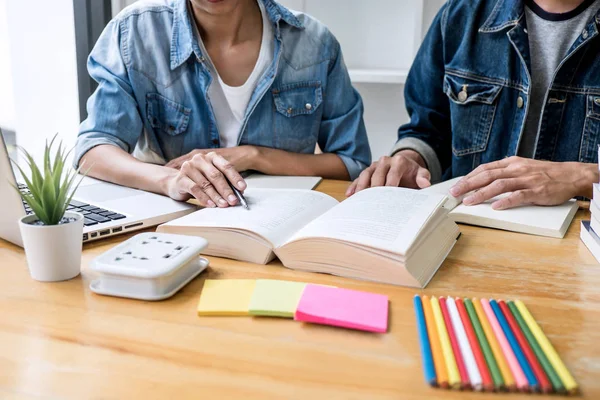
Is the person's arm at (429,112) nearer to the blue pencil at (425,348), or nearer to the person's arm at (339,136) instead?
the person's arm at (339,136)

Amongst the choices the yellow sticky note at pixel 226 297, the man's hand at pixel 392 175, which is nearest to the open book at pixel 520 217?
the man's hand at pixel 392 175

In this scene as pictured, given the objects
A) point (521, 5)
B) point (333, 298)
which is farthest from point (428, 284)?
point (521, 5)

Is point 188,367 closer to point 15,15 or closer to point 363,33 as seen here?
point 363,33

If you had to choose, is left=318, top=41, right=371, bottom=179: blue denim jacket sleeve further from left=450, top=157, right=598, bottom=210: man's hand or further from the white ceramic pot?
the white ceramic pot

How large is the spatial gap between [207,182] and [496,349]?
0.61 m

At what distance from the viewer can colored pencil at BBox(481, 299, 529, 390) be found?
542 mm

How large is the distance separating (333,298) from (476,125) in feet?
3.34

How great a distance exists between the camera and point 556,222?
1022mm

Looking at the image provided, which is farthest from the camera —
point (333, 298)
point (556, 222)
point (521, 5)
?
point (521, 5)

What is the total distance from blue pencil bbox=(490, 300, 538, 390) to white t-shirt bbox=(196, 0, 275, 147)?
92 cm

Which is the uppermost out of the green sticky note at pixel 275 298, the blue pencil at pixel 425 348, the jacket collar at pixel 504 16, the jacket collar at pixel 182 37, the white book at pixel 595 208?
the jacket collar at pixel 504 16

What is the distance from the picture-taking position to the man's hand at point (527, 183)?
1.08 meters

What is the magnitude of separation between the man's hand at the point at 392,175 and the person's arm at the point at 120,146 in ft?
1.03

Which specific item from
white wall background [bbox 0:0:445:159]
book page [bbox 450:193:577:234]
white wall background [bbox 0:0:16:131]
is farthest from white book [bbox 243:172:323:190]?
white wall background [bbox 0:0:16:131]
